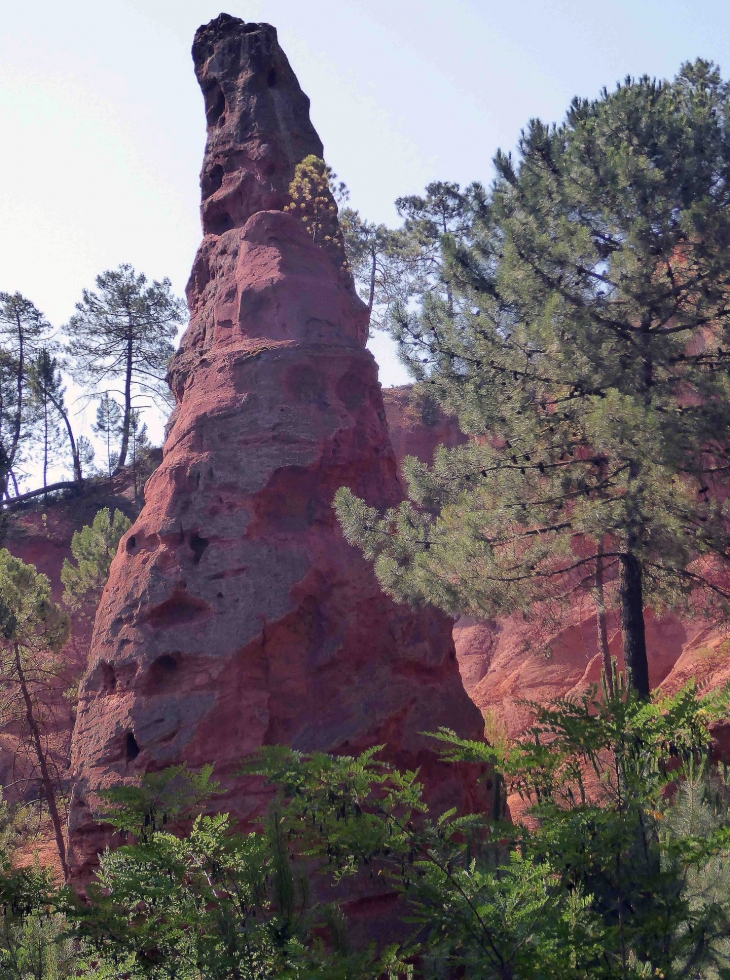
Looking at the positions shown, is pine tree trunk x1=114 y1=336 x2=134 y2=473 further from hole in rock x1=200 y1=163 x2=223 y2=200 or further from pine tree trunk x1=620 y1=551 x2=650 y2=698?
pine tree trunk x1=620 y1=551 x2=650 y2=698

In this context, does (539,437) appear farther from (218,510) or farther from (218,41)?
(218,41)

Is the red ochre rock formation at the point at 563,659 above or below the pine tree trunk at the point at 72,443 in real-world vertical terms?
below

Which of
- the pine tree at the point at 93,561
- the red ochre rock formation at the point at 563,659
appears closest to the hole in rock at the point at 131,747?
the red ochre rock formation at the point at 563,659

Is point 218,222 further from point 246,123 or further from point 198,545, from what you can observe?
point 198,545

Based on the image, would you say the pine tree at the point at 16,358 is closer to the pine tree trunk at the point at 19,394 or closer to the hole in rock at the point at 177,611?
the pine tree trunk at the point at 19,394

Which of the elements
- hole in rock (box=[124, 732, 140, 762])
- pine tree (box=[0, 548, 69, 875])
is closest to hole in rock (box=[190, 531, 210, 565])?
hole in rock (box=[124, 732, 140, 762])

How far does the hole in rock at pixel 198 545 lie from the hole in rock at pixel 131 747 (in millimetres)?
1972

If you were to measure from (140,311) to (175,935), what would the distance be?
23.3 meters

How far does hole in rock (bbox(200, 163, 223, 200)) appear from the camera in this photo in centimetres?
1312

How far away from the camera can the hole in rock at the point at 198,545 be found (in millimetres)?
9789

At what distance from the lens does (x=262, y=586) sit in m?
9.50

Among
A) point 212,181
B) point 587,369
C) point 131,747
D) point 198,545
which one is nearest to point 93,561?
point 212,181

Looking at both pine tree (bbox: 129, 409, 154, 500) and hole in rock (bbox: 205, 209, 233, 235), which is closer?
hole in rock (bbox: 205, 209, 233, 235)

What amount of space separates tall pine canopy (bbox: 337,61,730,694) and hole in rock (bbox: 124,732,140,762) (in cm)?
309
